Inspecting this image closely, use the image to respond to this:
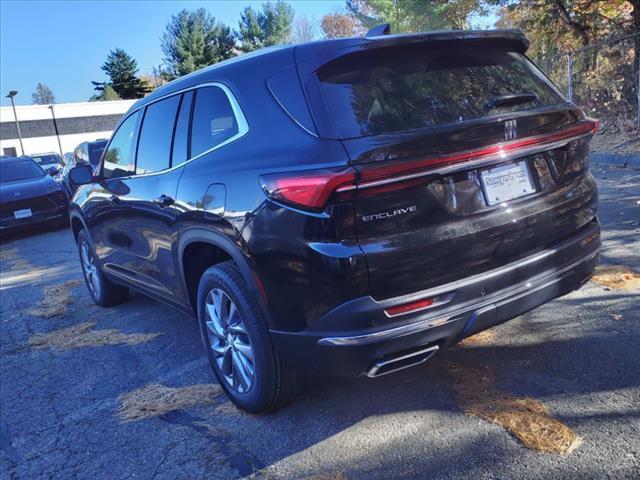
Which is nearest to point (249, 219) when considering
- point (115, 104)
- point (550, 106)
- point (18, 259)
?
point (550, 106)

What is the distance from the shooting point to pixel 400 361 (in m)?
2.62

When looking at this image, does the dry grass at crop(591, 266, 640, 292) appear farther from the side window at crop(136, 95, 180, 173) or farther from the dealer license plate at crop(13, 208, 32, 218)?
the dealer license plate at crop(13, 208, 32, 218)

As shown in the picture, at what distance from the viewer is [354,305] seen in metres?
2.48

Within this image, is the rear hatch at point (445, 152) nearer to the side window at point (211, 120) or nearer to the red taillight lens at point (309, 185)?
the red taillight lens at point (309, 185)

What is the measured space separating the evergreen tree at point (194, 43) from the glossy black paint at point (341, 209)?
55317mm

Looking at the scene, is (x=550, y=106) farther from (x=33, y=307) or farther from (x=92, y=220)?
(x=33, y=307)

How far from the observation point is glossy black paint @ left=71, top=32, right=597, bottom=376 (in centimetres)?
247

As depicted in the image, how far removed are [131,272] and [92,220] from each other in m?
0.95

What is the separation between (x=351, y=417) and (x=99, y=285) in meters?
3.60

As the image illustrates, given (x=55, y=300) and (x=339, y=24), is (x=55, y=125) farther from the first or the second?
(x=55, y=300)

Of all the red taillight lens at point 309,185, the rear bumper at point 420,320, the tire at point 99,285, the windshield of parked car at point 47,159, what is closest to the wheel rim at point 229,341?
the rear bumper at point 420,320

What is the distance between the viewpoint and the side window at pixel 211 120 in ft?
10.4

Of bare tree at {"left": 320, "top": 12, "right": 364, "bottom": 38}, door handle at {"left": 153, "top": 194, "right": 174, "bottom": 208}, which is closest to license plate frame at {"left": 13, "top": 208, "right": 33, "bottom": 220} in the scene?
door handle at {"left": 153, "top": 194, "right": 174, "bottom": 208}

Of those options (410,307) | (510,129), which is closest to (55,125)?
(510,129)
